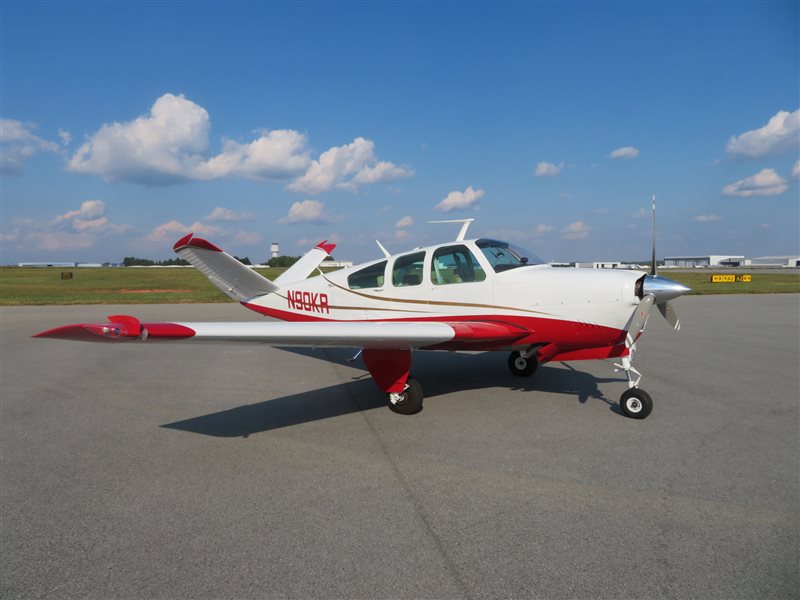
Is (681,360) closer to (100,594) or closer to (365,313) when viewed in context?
(365,313)

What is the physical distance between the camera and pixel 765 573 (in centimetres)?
265

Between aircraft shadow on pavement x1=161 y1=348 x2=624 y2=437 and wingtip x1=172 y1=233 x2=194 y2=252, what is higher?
wingtip x1=172 y1=233 x2=194 y2=252

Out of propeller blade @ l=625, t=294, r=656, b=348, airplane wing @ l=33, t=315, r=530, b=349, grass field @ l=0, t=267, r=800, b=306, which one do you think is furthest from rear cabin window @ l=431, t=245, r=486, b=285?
grass field @ l=0, t=267, r=800, b=306

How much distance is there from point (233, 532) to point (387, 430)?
2288mm

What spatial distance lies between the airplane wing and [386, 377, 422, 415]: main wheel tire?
1.98 ft

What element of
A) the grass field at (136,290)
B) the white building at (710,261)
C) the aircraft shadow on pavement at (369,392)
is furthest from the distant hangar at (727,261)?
the aircraft shadow on pavement at (369,392)

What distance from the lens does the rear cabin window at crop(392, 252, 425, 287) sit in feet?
21.6

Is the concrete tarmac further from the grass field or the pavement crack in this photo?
the grass field

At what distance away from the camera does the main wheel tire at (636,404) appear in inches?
211

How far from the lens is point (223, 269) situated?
7.88 metres

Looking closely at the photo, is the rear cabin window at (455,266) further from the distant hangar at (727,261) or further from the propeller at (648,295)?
the distant hangar at (727,261)

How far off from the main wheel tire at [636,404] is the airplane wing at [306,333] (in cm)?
145

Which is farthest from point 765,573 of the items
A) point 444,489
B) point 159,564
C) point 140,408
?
point 140,408

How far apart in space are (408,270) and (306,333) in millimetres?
2516
